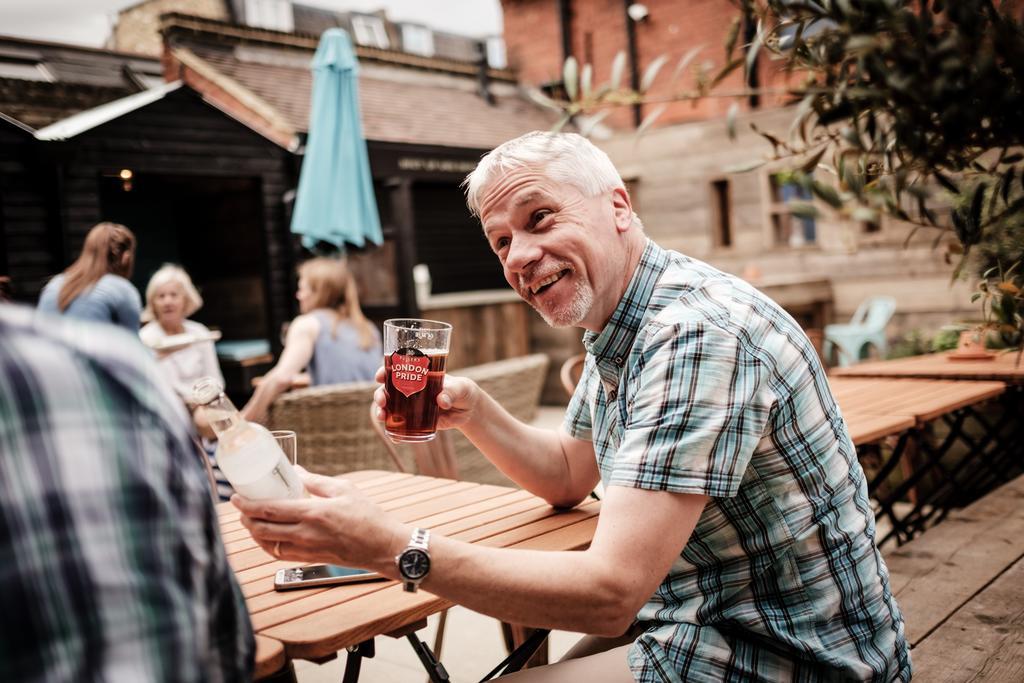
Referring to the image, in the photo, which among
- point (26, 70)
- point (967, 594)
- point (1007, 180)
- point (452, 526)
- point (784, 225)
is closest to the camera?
point (1007, 180)

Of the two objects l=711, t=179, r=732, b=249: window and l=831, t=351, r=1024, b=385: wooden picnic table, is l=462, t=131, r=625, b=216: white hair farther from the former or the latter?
l=711, t=179, r=732, b=249: window

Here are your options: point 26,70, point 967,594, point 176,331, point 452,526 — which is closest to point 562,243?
point 452,526

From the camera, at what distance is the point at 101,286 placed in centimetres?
477

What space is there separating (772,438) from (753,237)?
9.55m

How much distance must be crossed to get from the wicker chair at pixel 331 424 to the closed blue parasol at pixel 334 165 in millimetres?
3148

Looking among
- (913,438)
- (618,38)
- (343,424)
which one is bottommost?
Result: (913,438)

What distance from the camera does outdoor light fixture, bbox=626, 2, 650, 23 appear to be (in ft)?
41.0

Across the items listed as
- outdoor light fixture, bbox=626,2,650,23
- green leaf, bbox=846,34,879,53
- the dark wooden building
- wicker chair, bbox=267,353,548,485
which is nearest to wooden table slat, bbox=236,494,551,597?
green leaf, bbox=846,34,879,53

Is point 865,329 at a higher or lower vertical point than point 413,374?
lower

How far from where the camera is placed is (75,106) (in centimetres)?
909

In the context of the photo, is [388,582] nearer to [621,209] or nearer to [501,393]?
[621,209]

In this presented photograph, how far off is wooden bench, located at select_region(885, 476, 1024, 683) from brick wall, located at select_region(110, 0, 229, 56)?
15509 millimetres

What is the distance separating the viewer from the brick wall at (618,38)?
38.2 feet

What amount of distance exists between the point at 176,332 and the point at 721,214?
727 cm
